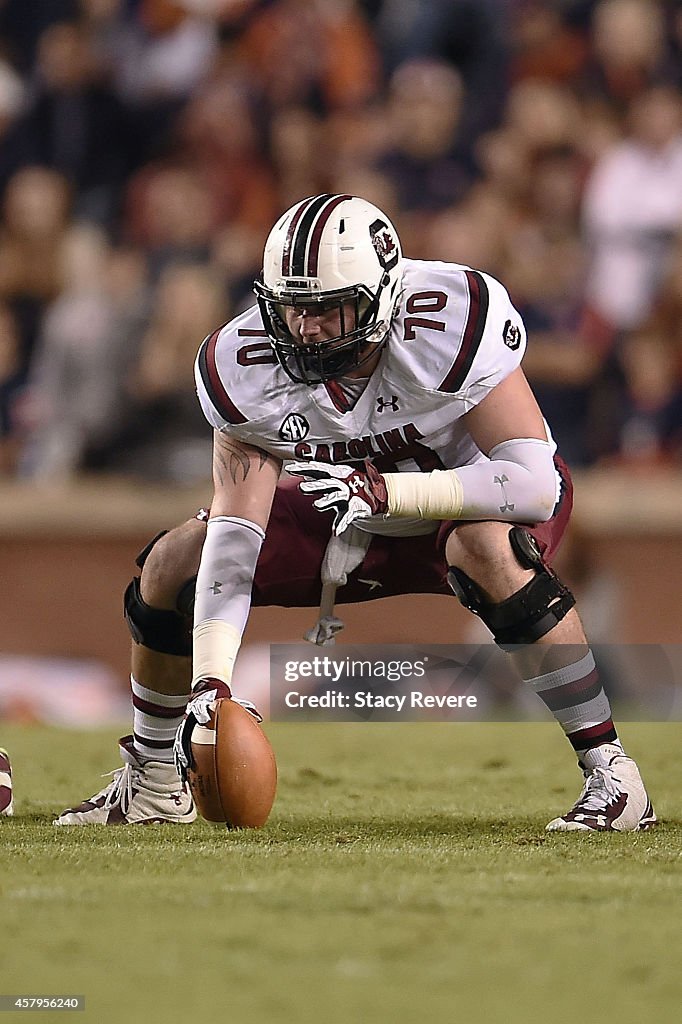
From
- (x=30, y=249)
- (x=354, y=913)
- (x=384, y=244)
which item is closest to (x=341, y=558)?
(x=384, y=244)

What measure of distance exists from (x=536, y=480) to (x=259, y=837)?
1.04 m

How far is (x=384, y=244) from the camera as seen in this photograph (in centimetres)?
389

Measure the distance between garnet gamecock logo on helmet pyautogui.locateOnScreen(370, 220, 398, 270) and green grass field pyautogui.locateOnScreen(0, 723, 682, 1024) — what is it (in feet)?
4.47

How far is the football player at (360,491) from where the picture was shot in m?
3.74

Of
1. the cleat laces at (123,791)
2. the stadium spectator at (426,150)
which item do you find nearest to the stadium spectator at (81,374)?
the stadium spectator at (426,150)

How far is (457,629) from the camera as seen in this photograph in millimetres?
7527

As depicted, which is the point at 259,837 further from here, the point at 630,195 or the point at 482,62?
the point at 482,62

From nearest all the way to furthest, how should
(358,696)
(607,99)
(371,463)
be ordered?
(371,463)
(358,696)
(607,99)

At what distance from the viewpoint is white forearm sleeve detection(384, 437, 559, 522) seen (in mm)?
3715

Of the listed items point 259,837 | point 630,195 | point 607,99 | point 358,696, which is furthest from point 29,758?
point 607,99

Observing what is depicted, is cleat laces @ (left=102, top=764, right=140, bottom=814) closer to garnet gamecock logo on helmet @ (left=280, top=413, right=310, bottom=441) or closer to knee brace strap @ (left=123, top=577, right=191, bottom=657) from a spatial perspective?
knee brace strap @ (left=123, top=577, right=191, bottom=657)

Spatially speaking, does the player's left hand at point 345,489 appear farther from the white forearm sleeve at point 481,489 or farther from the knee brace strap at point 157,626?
the knee brace strap at point 157,626

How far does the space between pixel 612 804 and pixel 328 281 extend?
139cm

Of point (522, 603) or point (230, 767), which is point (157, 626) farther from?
point (522, 603)
